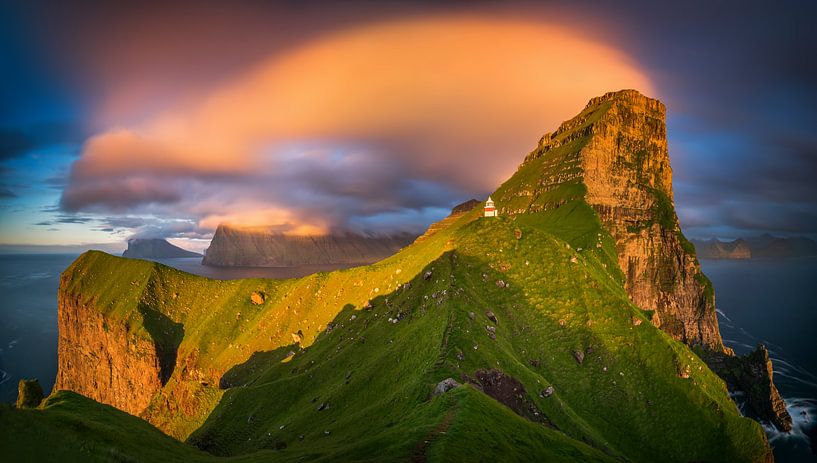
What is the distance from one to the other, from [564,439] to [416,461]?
22.7m

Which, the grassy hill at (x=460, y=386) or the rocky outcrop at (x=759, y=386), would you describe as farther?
the rocky outcrop at (x=759, y=386)

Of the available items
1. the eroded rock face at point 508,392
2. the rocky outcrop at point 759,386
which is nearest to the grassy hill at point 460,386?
the eroded rock face at point 508,392

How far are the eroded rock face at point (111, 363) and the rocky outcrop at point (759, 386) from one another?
766 ft

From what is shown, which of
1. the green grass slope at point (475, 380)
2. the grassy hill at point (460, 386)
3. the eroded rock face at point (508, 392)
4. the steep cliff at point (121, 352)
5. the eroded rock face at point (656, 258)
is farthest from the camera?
the eroded rock face at point (656, 258)

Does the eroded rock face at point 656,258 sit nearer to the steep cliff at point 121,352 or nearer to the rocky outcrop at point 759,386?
the rocky outcrop at point 759,386

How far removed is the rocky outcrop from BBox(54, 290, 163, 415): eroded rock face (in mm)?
233556

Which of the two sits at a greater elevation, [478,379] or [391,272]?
[391,272]

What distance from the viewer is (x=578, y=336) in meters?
75.5

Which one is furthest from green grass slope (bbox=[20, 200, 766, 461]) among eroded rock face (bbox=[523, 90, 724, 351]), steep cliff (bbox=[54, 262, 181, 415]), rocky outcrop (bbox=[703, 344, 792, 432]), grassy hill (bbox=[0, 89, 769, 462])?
rocky outcrop (bbox=[703, 344, 792, 432])

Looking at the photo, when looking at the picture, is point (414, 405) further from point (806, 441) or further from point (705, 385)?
point (806, 441)

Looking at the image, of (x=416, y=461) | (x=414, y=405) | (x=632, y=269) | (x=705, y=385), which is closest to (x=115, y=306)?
(x=414, y=405)

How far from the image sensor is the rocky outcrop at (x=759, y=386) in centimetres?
13638

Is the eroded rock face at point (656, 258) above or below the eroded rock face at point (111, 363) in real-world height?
above

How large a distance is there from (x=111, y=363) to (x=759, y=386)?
27674 cm
